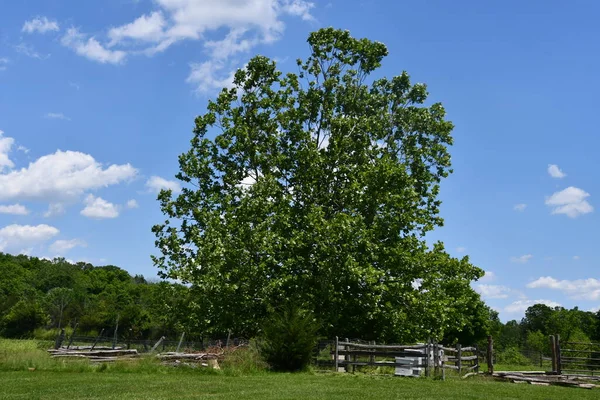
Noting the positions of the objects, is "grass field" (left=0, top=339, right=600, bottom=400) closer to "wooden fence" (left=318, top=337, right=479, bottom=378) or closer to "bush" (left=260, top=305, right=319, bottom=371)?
"bush" (left=260, top=305, right=319, bottom=371)

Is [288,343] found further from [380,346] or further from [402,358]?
[402,358]

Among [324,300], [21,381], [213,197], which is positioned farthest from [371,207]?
[21,381]

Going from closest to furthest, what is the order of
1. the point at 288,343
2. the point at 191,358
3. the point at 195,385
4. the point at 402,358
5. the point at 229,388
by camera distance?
the point at 229,388 → the point at 195,385 → the point at 288,343 → the point at 402,358 → the point at 191,358

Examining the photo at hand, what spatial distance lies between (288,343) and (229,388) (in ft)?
23.1

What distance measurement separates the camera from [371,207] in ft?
109

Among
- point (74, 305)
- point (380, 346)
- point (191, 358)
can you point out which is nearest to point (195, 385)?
point (191, 358)

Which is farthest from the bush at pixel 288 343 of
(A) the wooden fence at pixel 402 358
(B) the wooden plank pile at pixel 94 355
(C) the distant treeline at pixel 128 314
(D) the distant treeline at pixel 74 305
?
(D) the distant treeline at pixel 74 305

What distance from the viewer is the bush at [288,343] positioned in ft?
77.5

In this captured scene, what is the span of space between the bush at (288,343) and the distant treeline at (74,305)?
1417 inches

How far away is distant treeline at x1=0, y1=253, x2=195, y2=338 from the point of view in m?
84.6

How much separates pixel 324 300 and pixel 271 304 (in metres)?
2.85

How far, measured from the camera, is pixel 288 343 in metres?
23.6

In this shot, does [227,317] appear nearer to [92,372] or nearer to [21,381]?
[92,372]

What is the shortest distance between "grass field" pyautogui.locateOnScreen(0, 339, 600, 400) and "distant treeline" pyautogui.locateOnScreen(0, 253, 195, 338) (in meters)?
35.7
